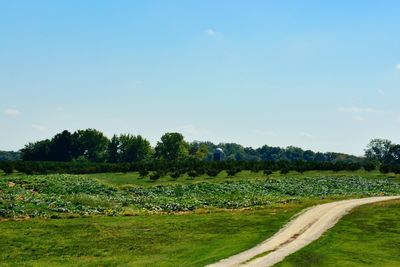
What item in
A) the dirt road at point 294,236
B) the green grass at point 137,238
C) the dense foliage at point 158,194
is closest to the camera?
the dirt road at point 294,236

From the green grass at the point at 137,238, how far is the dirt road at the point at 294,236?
1.11 m

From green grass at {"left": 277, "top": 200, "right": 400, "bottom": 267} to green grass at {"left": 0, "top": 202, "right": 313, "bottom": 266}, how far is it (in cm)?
469

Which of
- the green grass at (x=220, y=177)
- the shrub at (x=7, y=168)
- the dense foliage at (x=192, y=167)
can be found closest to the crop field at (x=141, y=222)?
the green grass at (x=220, y=177)

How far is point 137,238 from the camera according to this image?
127 ft

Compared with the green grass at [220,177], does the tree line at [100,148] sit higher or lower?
higher

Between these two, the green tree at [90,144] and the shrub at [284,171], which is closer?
the shrub at [284,171]

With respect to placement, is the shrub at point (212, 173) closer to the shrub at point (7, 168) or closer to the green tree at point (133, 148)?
the shrub at point (7, 168)

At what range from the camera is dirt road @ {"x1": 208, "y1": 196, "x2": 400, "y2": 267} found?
95.8ft

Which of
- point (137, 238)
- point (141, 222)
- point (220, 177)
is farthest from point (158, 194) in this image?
point (137, 238)

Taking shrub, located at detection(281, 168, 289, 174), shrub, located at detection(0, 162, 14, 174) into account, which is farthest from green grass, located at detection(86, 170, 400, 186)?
shrub, located at detection(0, 162, 14, 174)

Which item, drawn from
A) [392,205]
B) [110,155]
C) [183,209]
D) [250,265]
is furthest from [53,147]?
[250,265]

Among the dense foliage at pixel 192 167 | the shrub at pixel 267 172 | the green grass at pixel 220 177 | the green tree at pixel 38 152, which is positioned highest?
the green tree at pixel 38 152

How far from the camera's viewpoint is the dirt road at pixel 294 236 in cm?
2920

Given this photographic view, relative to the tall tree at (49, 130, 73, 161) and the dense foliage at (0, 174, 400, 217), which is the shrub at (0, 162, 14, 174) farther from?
the tall tree at (49, 130, 73, 161)
